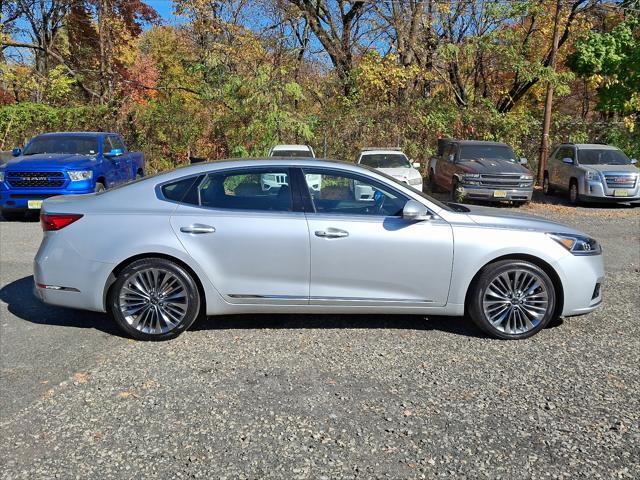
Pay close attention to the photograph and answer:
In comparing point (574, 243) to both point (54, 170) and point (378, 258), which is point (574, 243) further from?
point (54, 170)

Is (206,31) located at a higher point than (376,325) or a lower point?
higher

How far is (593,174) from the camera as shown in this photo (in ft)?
47.4

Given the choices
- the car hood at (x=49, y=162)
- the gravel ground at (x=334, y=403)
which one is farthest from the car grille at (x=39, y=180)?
the gravel ground at (x=334, y=403)

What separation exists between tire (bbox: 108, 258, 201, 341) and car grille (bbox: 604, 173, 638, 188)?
12.8 meters

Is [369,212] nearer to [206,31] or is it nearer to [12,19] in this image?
[206,31]

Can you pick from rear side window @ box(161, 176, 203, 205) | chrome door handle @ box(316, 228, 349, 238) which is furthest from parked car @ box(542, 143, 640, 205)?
rear side window @ box(161, 176, 203, 205)

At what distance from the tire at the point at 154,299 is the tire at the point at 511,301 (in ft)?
7.82

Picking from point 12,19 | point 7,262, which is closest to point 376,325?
point 7,262

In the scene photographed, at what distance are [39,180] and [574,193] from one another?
13000mm

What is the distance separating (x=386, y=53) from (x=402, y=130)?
4.65 metres

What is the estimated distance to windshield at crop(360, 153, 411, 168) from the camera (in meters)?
14.0

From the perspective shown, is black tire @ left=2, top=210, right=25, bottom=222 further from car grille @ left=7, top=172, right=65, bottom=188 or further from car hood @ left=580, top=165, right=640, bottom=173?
car hood @ left=580, top=165, right=640, bottom=173

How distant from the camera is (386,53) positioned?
22.8 metres

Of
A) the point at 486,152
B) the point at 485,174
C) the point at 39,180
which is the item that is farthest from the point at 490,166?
the point at 39,180
